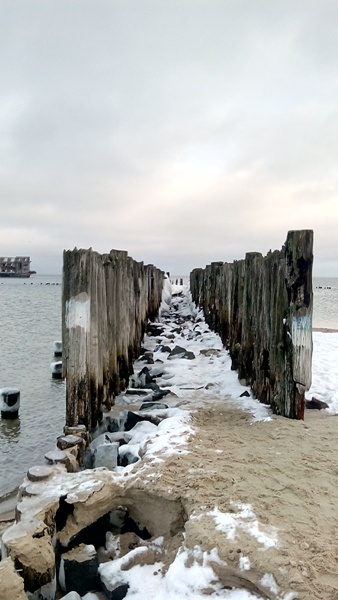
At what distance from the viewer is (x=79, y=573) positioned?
2.81 meters

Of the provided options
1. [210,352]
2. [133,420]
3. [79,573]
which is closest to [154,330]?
[210,352]

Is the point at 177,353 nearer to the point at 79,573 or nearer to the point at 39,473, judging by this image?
the point at 39,473

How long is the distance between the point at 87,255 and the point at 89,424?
191 cm

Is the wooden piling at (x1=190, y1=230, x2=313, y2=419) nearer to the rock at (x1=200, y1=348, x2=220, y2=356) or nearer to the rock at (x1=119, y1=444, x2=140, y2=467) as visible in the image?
the rock at (x1=119, y1=444, x2=140, y2=467)

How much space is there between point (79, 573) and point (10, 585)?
24.2 inches

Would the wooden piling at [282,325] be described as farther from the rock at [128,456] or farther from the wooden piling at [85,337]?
the wooden piling at [85,337]

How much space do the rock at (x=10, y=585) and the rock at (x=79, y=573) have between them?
52 centimetres

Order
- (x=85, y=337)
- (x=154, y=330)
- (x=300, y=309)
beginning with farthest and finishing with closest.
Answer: (x=154, y=330) < (x=85, y=337) < (x=300, y=309)

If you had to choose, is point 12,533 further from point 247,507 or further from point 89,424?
point 89,424

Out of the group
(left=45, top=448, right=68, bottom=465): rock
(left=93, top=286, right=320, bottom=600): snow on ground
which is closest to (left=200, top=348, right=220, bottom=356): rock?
(left=93, top=286, right=320, bottom=600): snow on ground

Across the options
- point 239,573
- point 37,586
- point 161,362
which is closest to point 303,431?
point 239,573

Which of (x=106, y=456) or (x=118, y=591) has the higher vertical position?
(x=106, y=456)

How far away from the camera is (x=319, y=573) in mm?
2311

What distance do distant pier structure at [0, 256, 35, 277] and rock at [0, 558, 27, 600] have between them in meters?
119
